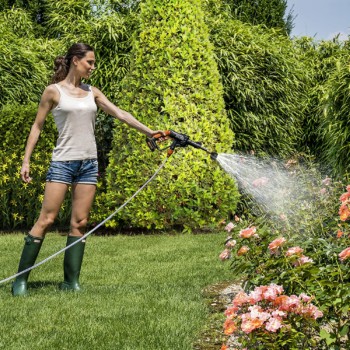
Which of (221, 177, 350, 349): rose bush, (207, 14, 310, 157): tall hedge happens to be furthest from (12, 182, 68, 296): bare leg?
(207, 14, 310, 157): tall hedge

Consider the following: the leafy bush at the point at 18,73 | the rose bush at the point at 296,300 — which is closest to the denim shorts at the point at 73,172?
the rose bush at the point at 296,300

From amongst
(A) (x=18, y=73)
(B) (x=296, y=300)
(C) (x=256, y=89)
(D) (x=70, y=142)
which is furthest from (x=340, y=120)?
(A) (x=18, y=73)

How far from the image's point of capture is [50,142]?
9.46 m

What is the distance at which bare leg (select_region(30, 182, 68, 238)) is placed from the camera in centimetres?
493

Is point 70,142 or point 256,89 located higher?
point 256,89

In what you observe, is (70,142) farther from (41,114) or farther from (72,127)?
(41,114)

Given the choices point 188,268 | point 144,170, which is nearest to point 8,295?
point 188,268

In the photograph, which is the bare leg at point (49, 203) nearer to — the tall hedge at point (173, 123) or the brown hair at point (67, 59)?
the brown hair at point (67, 59)

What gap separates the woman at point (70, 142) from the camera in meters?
4.90

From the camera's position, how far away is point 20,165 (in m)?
9.65

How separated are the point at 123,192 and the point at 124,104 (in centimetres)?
114

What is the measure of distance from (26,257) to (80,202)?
1.91 ft

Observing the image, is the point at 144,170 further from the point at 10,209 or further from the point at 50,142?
the point at 10,209

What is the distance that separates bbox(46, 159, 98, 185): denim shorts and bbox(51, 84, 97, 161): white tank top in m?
0.05
